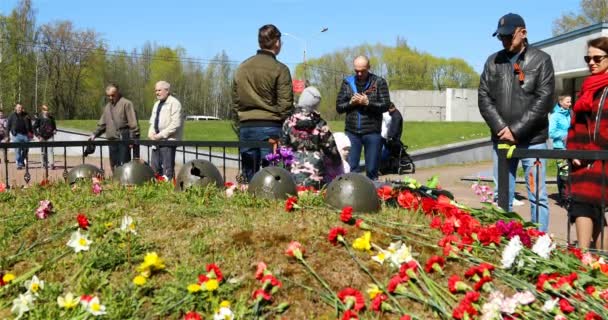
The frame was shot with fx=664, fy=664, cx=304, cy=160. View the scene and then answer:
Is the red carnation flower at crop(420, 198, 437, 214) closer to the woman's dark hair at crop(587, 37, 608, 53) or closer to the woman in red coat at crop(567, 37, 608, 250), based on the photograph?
the woman in red coat at crop(567, 37, 608, 250)

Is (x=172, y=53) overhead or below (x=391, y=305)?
overhead

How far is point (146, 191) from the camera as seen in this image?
20.0ft

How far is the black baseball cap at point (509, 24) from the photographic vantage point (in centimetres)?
597

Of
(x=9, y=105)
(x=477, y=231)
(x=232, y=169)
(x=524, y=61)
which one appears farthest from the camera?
(x=9, y=105)

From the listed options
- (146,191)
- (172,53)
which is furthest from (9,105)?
(146,191)

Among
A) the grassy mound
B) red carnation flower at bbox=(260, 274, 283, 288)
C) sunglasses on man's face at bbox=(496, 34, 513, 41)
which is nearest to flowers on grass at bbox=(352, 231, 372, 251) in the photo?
the grassy mound

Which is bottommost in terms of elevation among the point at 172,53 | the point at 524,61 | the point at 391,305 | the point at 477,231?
the point at 391,305

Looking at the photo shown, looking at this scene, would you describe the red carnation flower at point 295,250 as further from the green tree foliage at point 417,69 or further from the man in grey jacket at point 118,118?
the green tree foliage at point 417,69

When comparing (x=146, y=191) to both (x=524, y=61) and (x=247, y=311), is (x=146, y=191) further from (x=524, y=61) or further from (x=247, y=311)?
(x=524, y=61)

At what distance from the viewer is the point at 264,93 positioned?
23.0ft

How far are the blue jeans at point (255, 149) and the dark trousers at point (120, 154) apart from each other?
97.2 inches

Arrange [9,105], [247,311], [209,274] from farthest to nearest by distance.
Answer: [9,105] → [209,274] → [247,311]

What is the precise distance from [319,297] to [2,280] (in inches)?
80.4

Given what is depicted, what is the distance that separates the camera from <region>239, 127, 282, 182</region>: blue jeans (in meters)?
7.12
